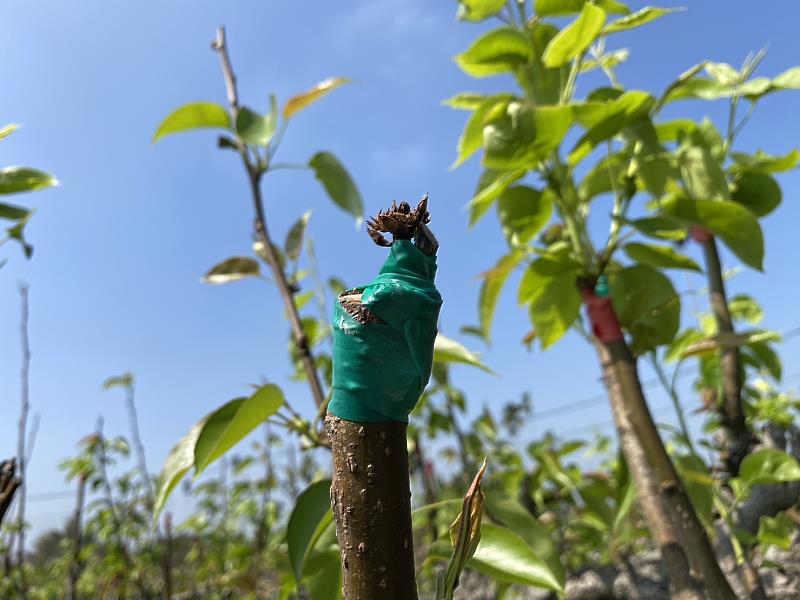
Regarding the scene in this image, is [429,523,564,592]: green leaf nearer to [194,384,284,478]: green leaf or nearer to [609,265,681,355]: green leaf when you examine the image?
[194,384,284,478]: green leaf

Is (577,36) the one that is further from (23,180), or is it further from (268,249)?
(23,180)

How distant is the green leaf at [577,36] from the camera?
0.67 m

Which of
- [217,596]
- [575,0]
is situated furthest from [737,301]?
[217,596]

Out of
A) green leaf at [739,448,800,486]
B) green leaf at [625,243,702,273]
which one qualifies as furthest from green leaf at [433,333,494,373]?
green leaf at [739,448,800,486]

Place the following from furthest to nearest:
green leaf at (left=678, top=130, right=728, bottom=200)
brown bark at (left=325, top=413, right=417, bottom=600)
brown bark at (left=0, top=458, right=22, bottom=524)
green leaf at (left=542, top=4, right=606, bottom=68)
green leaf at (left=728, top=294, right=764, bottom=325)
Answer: green leaf at (left=728, top=294, right=764, bottom=325) → green leaf at (left=678, top=130, right=728, bottom=200) → green leaf at (left=542, top=4, right=606, bottom=68) → brown bark at (left=0, top=458, right=22, bottom=524) → brown bark at (left=325, top=413, right=417, bottom=600)

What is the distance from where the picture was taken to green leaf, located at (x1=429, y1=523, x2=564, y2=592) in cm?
46

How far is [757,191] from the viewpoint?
92 cm

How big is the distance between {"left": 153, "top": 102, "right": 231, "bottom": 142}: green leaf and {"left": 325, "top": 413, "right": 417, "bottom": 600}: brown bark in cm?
60

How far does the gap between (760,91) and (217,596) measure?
2.31 meters

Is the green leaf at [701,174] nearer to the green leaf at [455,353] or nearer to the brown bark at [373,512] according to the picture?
the green leaf at [455,353]

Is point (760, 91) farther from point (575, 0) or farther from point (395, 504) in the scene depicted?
point (395, 504)

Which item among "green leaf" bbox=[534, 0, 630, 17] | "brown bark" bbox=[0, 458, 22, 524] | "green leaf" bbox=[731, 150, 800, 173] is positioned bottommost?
"brown bark" bbox=[0, 458, 22, 524]

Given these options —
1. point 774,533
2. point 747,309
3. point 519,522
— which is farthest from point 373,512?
point 747,309

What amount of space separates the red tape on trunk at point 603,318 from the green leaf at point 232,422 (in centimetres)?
44
